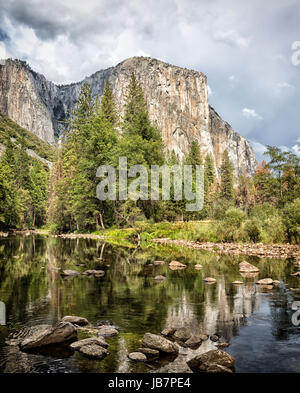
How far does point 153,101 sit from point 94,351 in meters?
135

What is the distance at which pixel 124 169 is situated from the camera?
3334 centimetres

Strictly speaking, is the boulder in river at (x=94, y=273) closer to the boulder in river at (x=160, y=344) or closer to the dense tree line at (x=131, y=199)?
the boulder in river at (x=160, y=344)

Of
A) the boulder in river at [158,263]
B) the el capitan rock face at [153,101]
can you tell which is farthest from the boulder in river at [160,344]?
the el capitan rock face at [153,101]

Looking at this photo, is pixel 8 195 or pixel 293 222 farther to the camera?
pixel 8 195

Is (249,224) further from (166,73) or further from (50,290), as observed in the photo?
(166,73)

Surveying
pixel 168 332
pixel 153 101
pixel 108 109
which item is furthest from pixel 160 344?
pixel 153 101

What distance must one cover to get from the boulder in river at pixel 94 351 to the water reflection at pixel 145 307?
0.11 meters

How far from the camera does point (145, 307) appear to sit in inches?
306

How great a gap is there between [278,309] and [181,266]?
683 centimetres

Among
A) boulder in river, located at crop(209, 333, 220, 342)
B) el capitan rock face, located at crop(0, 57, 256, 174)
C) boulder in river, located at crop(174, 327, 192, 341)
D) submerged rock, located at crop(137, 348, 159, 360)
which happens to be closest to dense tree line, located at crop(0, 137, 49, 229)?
boulder in river, located at crop(174, 327, 192, 341)

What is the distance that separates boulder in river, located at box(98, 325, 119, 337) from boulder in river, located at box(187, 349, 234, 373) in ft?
5.60

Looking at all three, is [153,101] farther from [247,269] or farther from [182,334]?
[182,334]

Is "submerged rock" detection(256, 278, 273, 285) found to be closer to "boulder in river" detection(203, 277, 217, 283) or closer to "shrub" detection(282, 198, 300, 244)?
"boulder in river" detection(203, 277, 217, 283)

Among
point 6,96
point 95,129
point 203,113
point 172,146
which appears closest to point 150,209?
point 95,129
